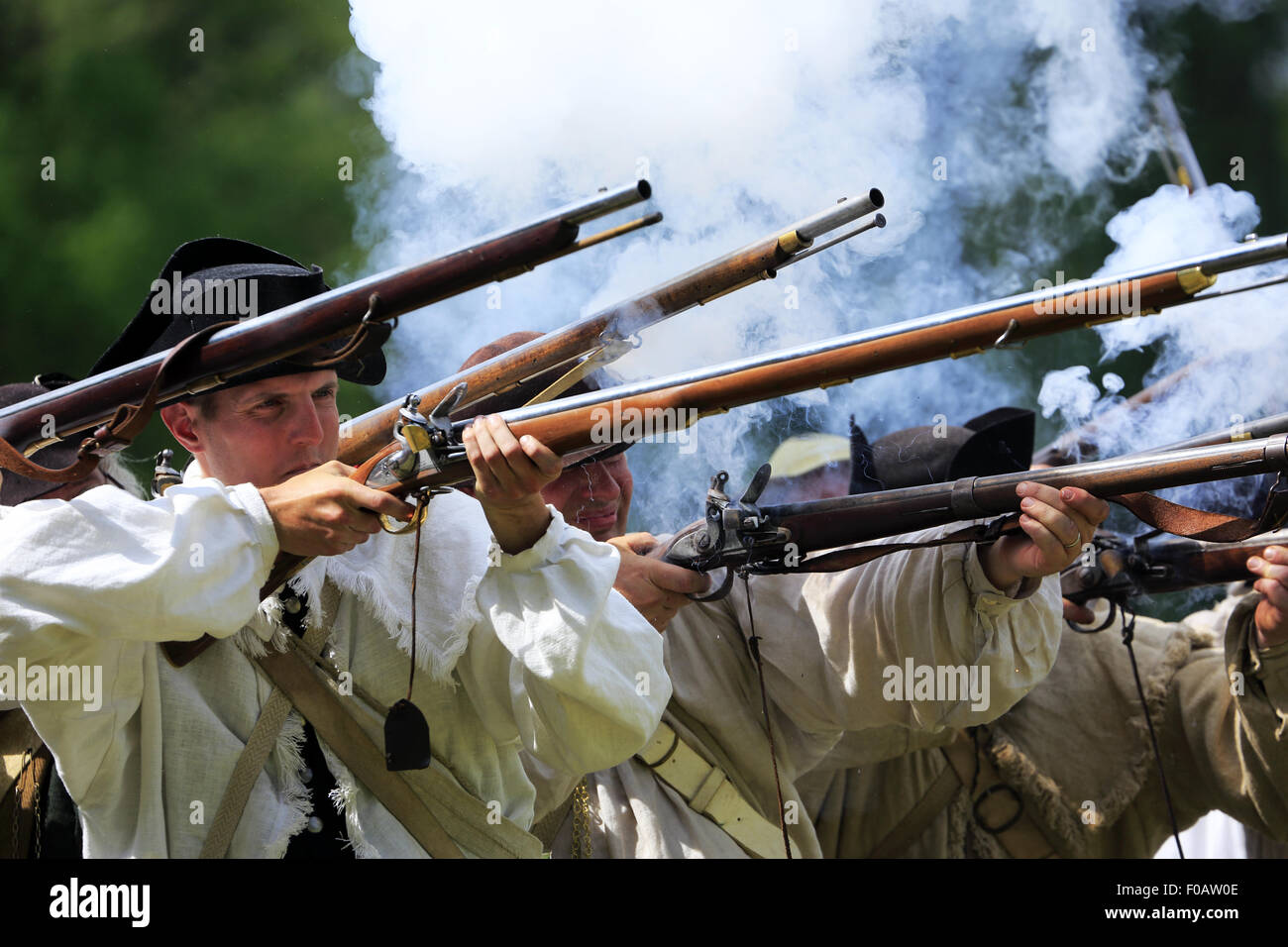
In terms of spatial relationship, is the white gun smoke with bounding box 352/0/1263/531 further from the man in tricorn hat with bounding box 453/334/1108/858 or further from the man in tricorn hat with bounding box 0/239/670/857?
the man in tricorn hat with bounding box 0/239/670/857

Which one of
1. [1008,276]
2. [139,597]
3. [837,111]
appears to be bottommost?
[139,597]

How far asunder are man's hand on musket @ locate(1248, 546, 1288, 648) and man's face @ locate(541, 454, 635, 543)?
1.80 m

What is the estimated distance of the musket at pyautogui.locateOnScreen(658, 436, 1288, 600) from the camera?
340 cm

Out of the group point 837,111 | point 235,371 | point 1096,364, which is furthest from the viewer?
point 1096,364

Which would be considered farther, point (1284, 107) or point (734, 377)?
point (1284, 107)

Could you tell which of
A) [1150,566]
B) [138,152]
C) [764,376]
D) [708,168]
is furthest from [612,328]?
[138,152]

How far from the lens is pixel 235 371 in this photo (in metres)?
2.92

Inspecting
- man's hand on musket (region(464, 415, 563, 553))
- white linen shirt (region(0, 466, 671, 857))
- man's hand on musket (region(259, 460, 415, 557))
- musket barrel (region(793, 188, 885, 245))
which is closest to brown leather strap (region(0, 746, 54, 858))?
white linen shirt (region(0, 466, 671, 857))

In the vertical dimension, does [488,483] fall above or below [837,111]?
below

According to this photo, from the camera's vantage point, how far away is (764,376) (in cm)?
291

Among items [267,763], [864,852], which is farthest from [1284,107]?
[267,763]

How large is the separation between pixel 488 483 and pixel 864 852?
265cm
